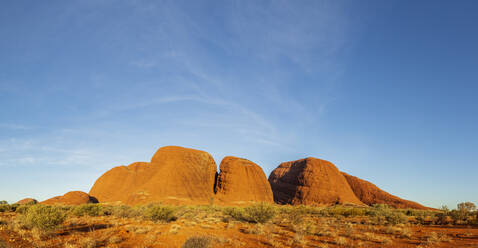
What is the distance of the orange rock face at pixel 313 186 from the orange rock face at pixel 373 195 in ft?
26.6

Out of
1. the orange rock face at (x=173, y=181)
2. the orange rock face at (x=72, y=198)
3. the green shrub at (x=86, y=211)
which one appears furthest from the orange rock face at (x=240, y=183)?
the orange rock face at (x=72, y=198)

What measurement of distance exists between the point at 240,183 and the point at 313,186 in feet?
62.2

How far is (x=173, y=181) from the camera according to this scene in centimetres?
4378

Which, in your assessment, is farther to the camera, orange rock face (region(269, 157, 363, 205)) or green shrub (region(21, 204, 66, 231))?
orange rock face (region(269, 157, 363, 205))

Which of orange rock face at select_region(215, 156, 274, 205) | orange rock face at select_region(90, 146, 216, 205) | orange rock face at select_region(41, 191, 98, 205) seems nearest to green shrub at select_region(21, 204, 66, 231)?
orange rock face at select_region(90, 146, 216, 205)

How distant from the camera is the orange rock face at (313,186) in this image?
178 feet

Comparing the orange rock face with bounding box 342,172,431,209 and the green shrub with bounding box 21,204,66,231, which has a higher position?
the orange rock face with bounding box 342,172,431,209

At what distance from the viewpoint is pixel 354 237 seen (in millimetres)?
10180

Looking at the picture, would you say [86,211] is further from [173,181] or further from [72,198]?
[72,198]

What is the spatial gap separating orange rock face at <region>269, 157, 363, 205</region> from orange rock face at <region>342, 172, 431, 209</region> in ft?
26.6

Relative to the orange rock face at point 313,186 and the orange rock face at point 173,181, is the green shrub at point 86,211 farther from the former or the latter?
the orange rock face at point 313,186

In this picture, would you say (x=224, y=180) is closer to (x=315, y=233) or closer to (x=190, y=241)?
(x=315, y=233)

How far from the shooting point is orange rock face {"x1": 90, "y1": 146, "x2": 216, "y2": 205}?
40.7 metres

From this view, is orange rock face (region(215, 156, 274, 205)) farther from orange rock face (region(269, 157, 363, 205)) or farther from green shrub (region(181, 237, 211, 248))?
green shrub (region(181, 237, 211, 248))
